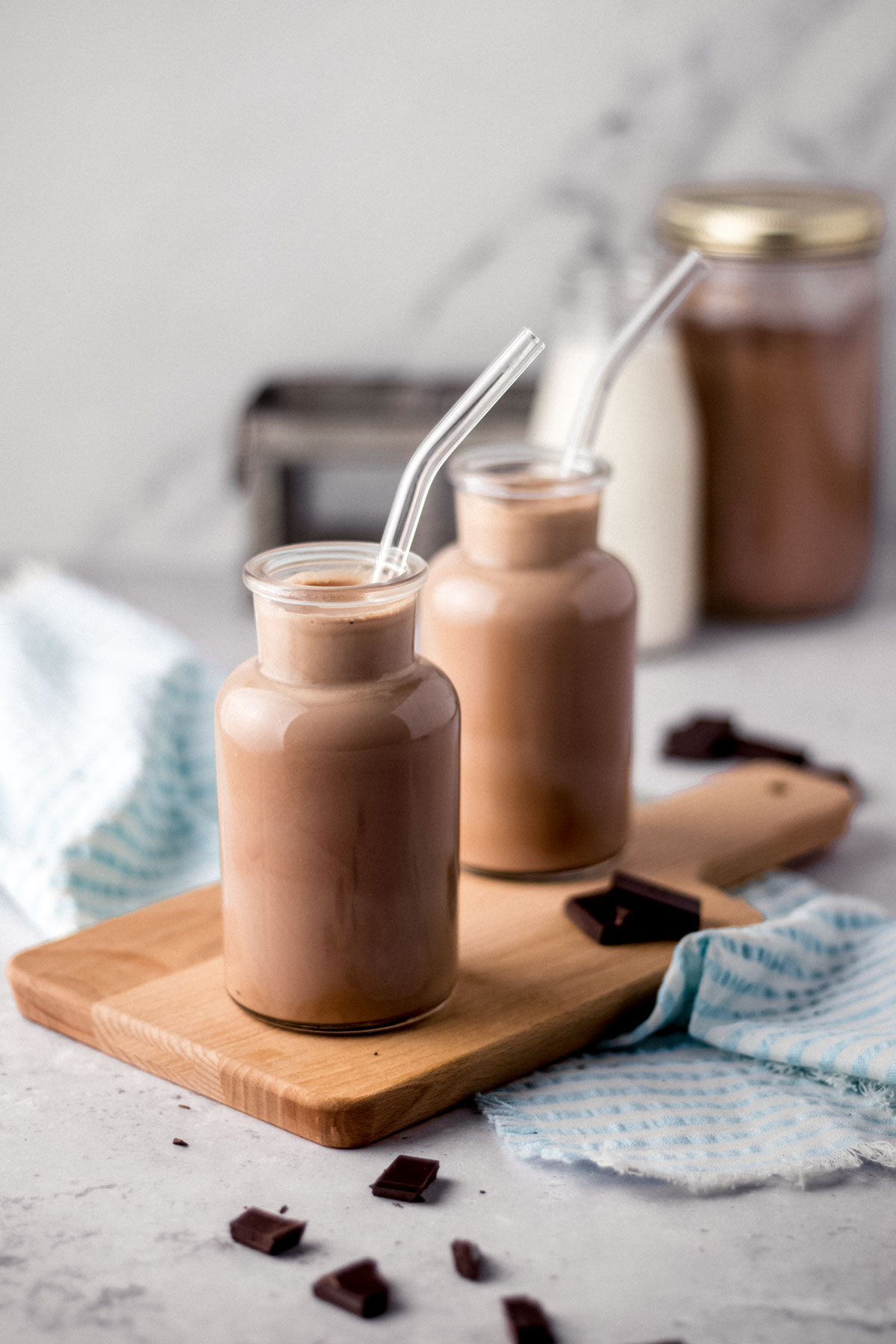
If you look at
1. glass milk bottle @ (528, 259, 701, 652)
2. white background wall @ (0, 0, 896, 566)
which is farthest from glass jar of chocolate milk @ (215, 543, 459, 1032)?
white background wall @ (0, 0, 896, 566)

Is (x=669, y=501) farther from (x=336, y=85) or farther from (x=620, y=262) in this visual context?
(x=336, y=85)

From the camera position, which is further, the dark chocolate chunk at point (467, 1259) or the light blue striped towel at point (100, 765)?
the light blue striped towel at point (100, 765)

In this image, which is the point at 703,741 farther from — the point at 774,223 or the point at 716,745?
the point at 774,223

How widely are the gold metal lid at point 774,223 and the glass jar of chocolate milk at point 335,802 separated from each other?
75 cm

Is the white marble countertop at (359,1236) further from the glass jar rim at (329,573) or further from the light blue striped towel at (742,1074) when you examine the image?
the glass jar rim at (329,573)

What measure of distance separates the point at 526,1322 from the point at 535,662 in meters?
0.37

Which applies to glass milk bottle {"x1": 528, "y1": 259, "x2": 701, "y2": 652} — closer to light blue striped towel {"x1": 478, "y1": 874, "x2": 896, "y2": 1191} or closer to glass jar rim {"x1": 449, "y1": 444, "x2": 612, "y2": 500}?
glass jar rim {"x1": 449, "y1": 444, "x2": 612, "y2": 500}

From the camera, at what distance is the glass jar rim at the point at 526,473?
2.83 ft

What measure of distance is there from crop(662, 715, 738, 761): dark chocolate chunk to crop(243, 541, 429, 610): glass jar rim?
1.55 ft

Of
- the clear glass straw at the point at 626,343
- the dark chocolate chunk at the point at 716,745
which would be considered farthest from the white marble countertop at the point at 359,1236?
the dark chocolate chunk at the point at 716,745

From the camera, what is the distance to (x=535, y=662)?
85 cm

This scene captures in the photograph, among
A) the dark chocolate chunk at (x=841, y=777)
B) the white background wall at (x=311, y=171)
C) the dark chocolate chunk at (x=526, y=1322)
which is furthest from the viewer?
the white background wall at (x=311, y=171)

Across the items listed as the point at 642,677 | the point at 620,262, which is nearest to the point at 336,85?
the point at 620,262

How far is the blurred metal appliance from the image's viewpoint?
144cm
